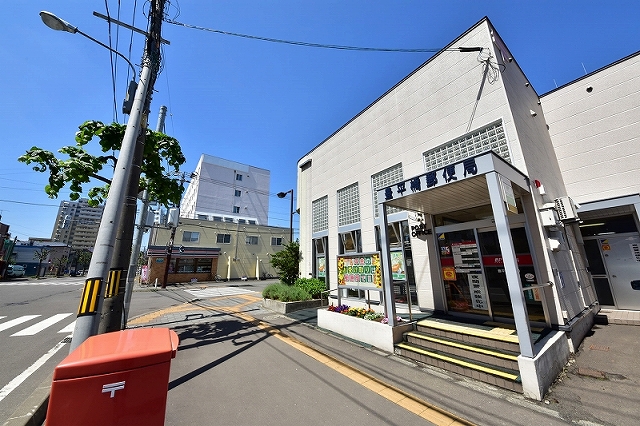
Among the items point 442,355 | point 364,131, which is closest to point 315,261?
point 364,131

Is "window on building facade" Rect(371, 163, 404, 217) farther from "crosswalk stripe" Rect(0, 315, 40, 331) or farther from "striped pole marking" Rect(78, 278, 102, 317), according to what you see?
"crosswalk stripe" Rect(0, 315, 40, 331)

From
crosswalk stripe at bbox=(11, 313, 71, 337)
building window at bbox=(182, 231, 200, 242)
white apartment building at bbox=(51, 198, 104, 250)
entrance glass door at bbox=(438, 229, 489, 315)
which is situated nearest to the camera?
entrance glass door at bbox=(438, 229, 489, 315)

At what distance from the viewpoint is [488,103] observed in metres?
6.76

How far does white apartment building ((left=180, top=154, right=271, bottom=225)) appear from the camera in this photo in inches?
1500

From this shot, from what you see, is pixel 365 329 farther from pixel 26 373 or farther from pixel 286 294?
pixel 26 373

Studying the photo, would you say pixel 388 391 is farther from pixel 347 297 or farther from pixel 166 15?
pixel 166 15

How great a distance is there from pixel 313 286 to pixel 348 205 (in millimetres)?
4258

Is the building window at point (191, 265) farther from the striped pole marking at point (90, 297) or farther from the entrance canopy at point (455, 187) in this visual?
→ the entrance canopy at point (455, 187)

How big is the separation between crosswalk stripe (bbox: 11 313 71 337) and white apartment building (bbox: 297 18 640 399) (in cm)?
946

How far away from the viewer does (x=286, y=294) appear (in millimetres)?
10297

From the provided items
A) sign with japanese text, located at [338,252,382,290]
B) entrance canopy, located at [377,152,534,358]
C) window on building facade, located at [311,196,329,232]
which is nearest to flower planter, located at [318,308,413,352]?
entrance canopy, located at [377,152,534,358]

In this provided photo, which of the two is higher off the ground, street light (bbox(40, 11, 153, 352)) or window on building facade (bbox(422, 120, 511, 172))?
window on building facade (bbox(422, 120, 511, 172))

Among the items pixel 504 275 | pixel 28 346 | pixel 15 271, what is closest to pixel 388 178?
pixel 504 275

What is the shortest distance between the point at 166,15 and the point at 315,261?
35.9 feet
